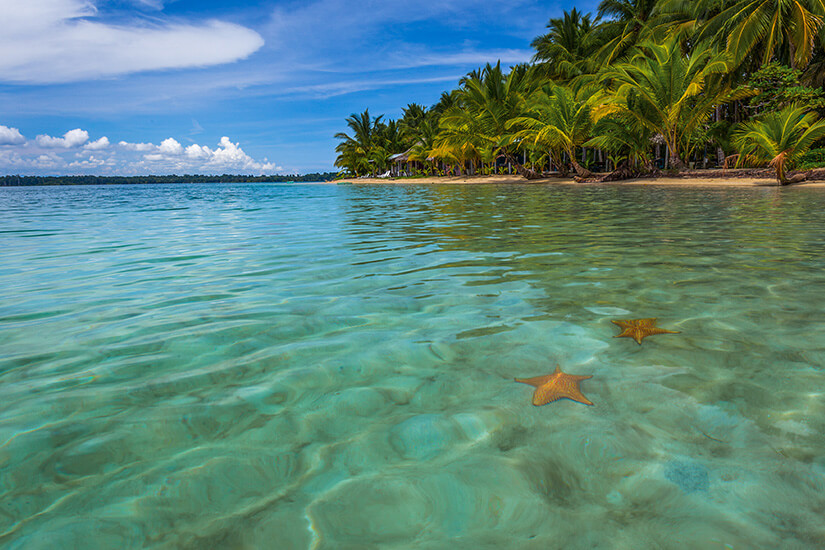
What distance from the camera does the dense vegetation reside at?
60.3 feet

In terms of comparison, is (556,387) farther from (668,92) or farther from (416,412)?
(668,92)

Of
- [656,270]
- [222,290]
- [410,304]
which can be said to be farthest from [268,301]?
[656,270]

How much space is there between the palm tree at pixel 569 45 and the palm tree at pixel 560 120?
23.4ft

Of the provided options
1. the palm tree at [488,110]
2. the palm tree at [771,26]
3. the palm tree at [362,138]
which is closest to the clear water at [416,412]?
the palm tree at [771,26]

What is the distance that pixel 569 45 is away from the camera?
31734 mm

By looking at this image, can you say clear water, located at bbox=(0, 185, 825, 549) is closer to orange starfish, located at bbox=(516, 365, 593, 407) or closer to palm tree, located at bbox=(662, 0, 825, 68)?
orange starfish, located at bbox=(516, 365, 593, 407)

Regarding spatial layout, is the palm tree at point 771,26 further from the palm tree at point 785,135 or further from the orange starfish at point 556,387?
the orange starfish at point 556,387

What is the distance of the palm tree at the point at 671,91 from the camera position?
1855 cm

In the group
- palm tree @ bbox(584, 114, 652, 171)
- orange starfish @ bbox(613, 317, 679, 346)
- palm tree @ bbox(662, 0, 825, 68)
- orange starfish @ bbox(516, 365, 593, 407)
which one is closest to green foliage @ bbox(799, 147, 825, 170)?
palm tree @ bbox(662, 0, 825, 68)

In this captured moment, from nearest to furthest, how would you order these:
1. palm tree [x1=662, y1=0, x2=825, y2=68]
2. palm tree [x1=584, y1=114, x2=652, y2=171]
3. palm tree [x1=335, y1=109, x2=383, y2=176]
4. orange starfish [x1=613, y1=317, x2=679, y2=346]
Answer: orange starfish [x1=613, y1=317, x2=679, y2=346] → palm tree [x1=662, y1=0, x2=825, y2=68] → palm tree [x1=584, y1=114, x2=652, y2=171] → palm tree [x1=335, y1=109, x2=383, y2=176]

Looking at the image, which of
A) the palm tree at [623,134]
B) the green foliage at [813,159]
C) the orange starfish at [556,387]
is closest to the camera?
the orange starfish at [556,387]

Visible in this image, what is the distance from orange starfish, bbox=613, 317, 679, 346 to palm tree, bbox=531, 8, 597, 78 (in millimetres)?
30880

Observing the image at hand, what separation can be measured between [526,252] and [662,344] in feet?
10.3

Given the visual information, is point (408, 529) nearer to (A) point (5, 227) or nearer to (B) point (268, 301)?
(B) point (268, 301)
